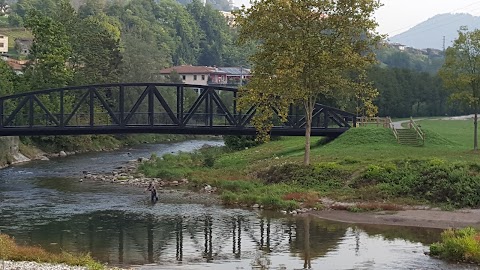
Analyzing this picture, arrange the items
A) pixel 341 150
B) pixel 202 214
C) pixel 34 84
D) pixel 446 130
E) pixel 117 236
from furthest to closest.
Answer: pixel 34 84
pixel 446 130
pixel 341 150
pixel 202 214
pixel 117 236

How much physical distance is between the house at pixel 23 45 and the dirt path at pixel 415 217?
138121mm

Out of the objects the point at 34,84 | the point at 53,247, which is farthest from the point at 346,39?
the point at 34,84

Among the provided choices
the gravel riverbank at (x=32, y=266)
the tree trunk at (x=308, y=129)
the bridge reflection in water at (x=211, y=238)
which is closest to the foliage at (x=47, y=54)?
the tree trunk at (x=308, y=129)

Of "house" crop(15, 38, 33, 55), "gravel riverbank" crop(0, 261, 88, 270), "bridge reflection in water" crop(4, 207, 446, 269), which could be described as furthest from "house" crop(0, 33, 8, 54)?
"gravel riverbank" crop(0, 261, 88, 270)

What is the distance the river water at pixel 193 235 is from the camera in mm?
32812

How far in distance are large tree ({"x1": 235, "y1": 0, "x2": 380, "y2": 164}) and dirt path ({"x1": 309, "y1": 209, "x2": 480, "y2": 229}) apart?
10.7 m

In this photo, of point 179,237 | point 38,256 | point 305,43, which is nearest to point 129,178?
point 305,43

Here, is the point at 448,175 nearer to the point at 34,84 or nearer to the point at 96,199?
the point at 96,199

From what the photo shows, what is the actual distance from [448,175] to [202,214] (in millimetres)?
15411

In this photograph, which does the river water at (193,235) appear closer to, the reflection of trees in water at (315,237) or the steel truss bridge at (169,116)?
the reflection of trees in water at (315,237)

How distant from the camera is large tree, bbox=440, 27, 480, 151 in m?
57.0

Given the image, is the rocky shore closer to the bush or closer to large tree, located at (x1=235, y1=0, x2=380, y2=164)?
large tree, located at (x1=235, y1=0, x2=380, y2=164)

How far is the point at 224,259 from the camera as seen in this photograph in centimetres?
3341

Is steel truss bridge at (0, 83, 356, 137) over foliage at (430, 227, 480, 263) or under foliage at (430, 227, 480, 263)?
over
